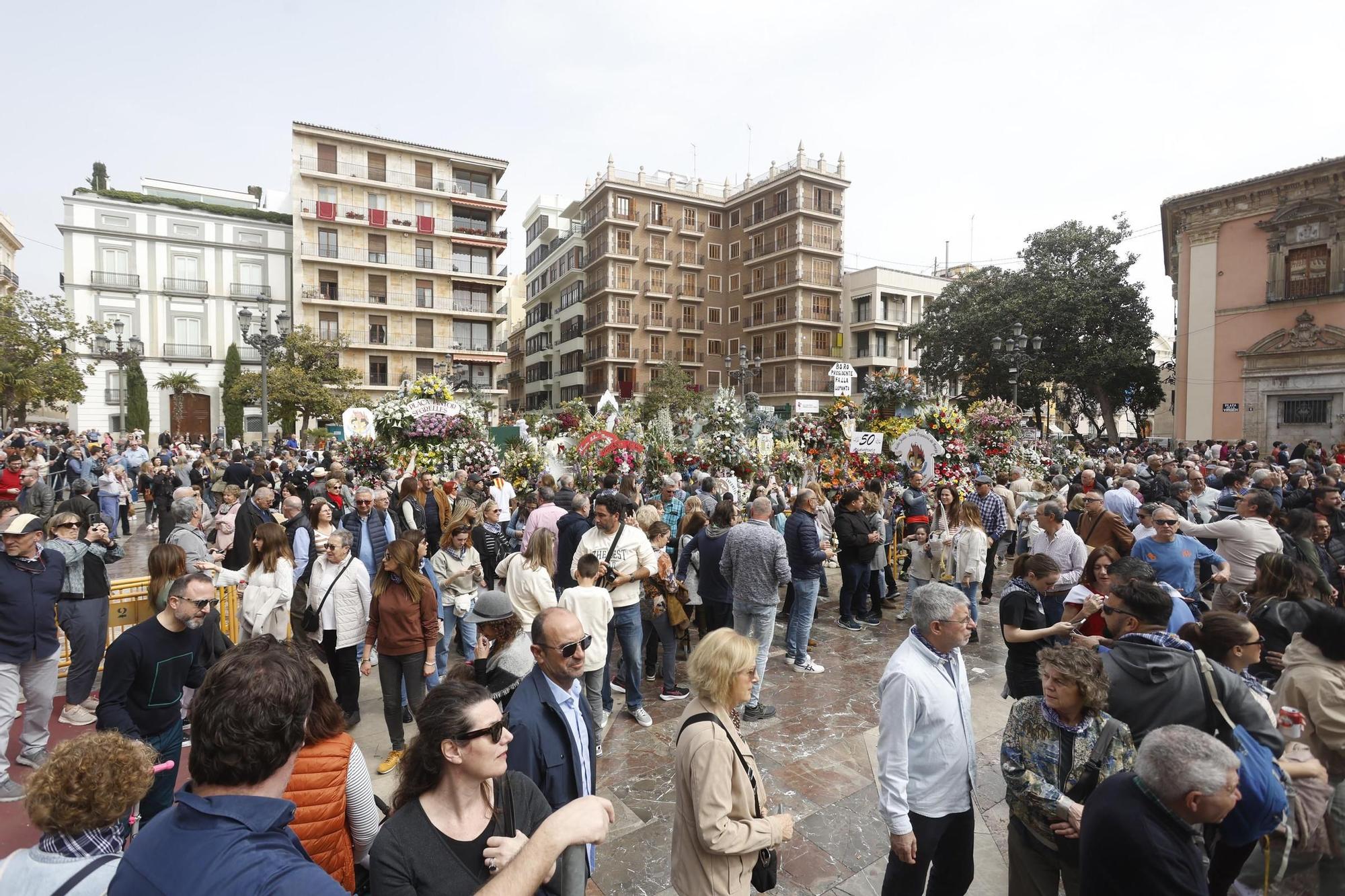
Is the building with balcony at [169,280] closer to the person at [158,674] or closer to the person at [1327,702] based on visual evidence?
the person at [158,674]

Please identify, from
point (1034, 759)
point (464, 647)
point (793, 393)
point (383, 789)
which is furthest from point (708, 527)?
point (793, 393)

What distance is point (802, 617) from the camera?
6477 mm

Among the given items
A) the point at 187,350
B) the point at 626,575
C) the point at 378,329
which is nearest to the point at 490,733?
the point at 626,575

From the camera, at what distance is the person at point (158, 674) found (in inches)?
121

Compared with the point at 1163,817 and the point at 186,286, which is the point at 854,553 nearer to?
the point at 1163,817

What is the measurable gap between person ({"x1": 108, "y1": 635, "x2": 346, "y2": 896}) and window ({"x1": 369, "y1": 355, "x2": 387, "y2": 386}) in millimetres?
40371

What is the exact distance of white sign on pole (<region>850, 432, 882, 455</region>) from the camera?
35.3 feet

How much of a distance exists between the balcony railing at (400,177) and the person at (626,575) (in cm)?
3989

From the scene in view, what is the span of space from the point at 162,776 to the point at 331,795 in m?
1.66

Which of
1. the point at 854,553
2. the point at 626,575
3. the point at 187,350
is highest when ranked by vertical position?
the point at 187,350

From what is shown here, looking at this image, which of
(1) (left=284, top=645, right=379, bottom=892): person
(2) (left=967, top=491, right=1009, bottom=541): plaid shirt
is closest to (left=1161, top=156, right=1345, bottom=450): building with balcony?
(2) (left=967, top=491, right=1009, bottom=541): plaid shirt

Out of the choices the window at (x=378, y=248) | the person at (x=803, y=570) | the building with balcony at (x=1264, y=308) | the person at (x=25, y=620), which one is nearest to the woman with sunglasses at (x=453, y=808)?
the person at (x=25, y=620)

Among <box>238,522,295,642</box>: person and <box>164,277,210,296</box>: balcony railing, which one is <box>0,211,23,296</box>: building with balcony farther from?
<box>238,522,295,642</box>: person

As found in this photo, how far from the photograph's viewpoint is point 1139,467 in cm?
1127
